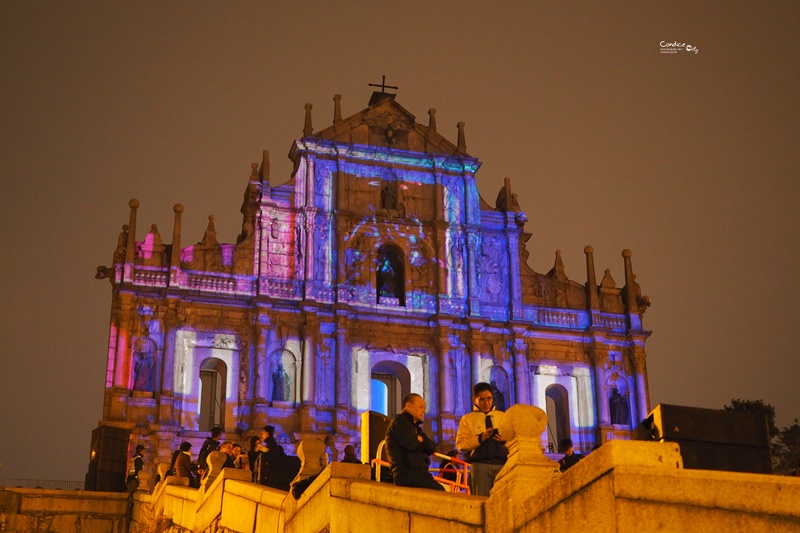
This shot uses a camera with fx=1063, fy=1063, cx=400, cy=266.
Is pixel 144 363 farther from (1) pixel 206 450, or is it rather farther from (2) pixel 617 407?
(2) pixel 617 407

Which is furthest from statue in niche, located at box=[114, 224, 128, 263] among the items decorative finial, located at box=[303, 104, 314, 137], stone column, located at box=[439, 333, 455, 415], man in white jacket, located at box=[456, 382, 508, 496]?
man in white jacket, located at box=[456, 382, 508, 496]

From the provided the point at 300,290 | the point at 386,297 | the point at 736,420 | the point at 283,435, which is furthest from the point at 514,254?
the point at 736,420

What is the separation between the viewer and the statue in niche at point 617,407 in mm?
33969

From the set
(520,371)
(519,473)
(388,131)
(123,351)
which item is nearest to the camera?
(519,473)

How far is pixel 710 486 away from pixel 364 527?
483cm

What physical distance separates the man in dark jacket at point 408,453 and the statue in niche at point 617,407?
25171 millimetres

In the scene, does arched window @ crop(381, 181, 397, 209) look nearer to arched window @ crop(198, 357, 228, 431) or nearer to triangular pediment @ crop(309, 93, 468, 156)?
triangular pediment @ crop(309, 93, 468, 156)

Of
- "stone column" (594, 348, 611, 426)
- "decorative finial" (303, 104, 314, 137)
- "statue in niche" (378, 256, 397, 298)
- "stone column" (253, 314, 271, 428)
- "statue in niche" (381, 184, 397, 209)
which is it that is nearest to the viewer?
"stone column" (253, 314, 271, 428)

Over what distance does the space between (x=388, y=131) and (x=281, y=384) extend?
9.23 metres

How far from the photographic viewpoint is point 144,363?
30359mm

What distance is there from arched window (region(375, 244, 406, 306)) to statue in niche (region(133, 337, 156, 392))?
735cm

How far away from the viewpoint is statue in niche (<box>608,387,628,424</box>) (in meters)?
34.0

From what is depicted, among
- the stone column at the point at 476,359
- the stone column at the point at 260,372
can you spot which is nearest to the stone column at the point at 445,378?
the stone column at the point at 476,359

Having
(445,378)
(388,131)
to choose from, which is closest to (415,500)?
(445,378)
